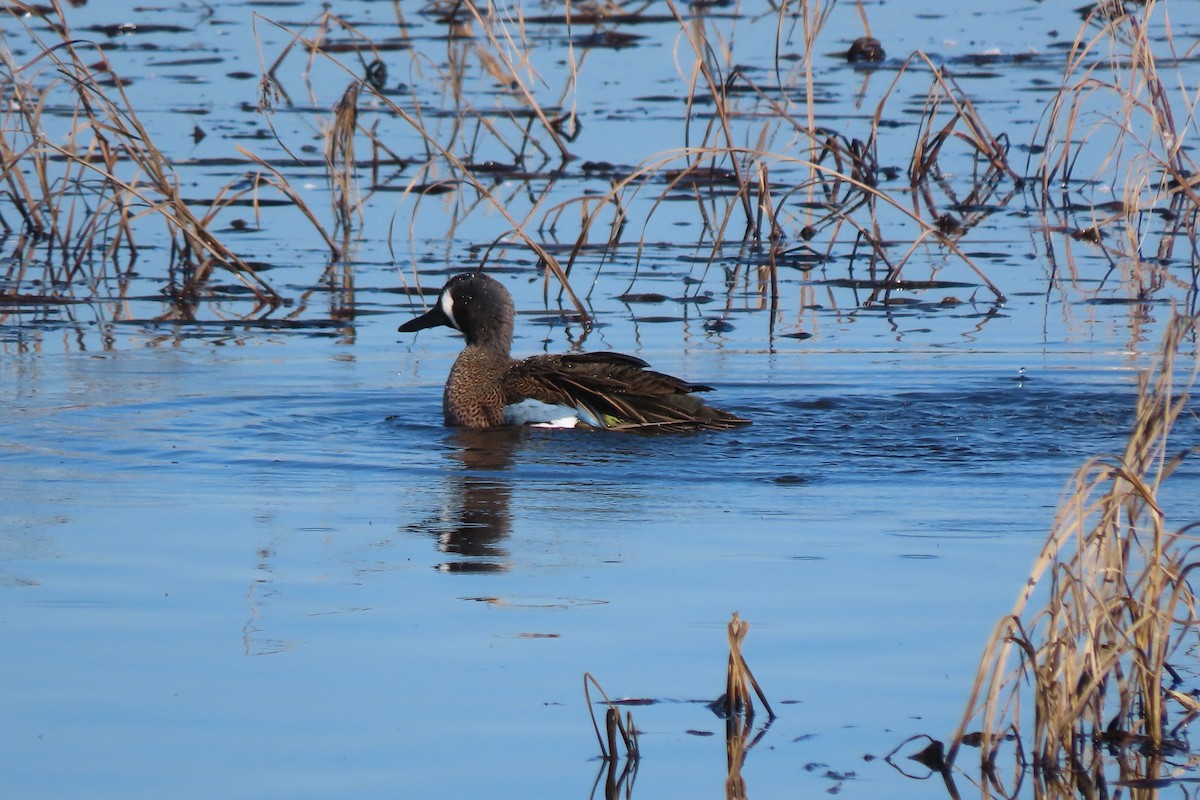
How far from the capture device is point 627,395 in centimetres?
833

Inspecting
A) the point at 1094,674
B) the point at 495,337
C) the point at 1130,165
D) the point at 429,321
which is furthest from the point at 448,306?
the point at 1094,674

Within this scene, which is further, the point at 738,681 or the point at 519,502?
the point at 519,502

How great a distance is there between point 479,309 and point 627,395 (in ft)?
3.56

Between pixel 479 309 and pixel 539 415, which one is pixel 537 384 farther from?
pixel 479 309

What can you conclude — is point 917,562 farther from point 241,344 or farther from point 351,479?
point 241,344

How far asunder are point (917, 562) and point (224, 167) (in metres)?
8.88

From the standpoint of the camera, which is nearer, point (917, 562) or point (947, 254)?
point (917, 562)

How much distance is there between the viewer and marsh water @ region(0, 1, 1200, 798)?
176 inches

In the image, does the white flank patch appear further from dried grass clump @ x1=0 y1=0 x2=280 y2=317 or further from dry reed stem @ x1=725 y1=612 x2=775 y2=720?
dry reed stem @ x1=725 y1=612 x2=775 y2=720

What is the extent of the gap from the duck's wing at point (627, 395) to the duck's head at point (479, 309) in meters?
0.64

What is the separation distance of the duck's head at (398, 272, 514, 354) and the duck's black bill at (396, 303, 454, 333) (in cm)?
1

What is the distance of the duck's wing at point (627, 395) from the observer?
8.21 meters

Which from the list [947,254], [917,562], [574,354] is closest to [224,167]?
[947,254]

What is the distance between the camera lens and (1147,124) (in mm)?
14164
